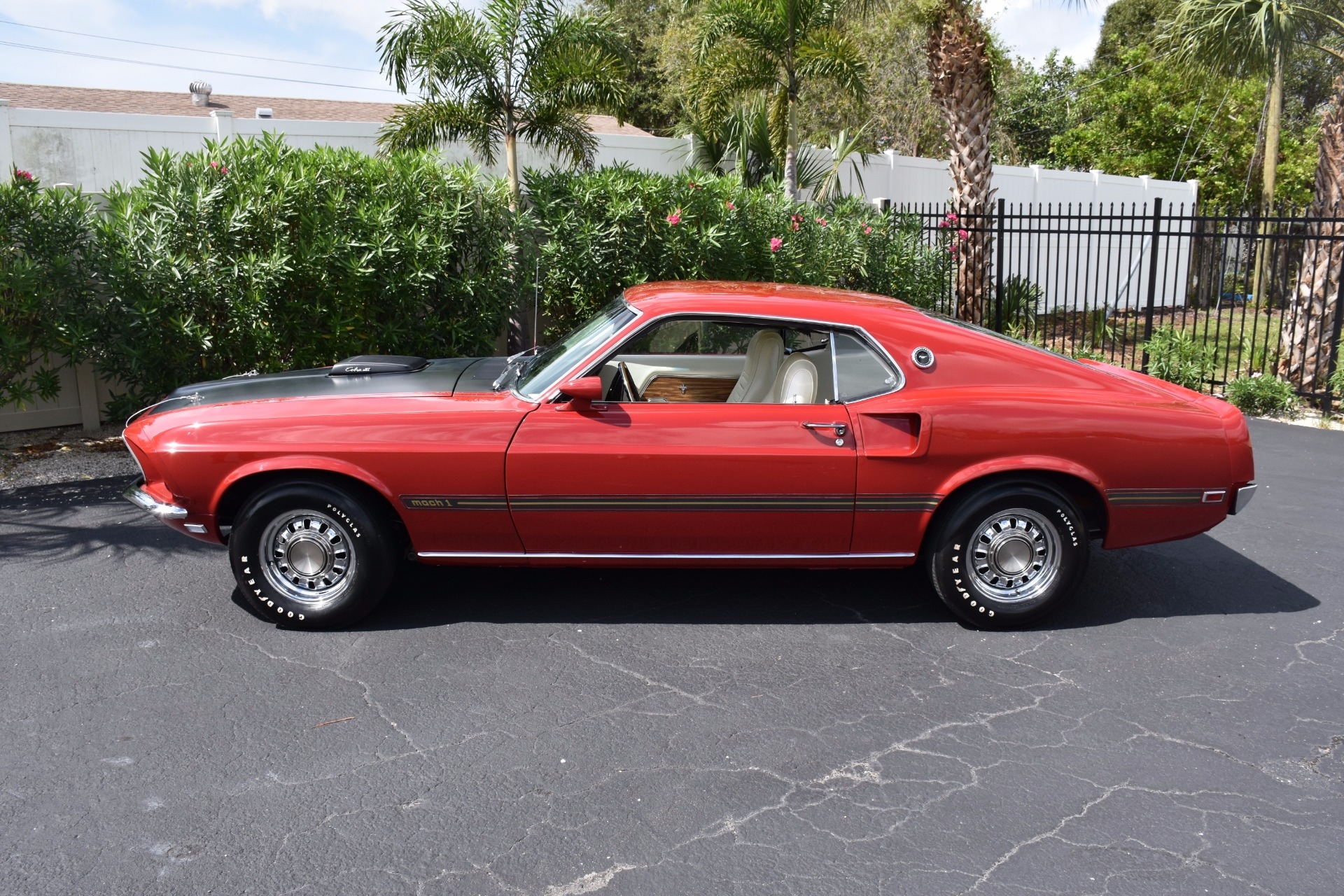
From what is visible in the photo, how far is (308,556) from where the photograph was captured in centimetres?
474

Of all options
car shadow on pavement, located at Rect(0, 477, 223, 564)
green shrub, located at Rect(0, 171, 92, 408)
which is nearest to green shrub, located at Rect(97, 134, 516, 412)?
green shrub, located at Rect(0, 171, 92, 408)

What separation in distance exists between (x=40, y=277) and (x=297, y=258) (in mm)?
1811

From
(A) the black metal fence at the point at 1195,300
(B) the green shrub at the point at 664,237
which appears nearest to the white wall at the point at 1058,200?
(A) the black metal fence at the point at 1195,300

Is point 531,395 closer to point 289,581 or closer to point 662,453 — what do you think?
point 662,453

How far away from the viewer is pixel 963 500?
188 inches

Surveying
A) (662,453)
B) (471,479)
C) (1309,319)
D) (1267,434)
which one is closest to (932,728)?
(662,453)

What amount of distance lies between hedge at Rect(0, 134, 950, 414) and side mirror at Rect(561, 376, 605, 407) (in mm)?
4412

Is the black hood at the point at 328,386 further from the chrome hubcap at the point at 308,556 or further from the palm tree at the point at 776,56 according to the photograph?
the palm tree at the point at 776,56

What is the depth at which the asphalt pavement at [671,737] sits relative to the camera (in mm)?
3211

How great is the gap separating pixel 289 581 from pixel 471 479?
97 cm

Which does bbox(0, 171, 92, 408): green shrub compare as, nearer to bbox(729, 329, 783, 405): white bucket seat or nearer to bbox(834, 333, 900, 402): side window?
bbox(729, 329, 783, 405): white bucket seat

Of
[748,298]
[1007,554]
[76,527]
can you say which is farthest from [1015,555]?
[76,527]

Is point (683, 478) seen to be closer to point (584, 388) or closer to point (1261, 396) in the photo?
point (584, 388)

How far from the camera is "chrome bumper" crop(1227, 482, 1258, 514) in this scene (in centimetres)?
482
